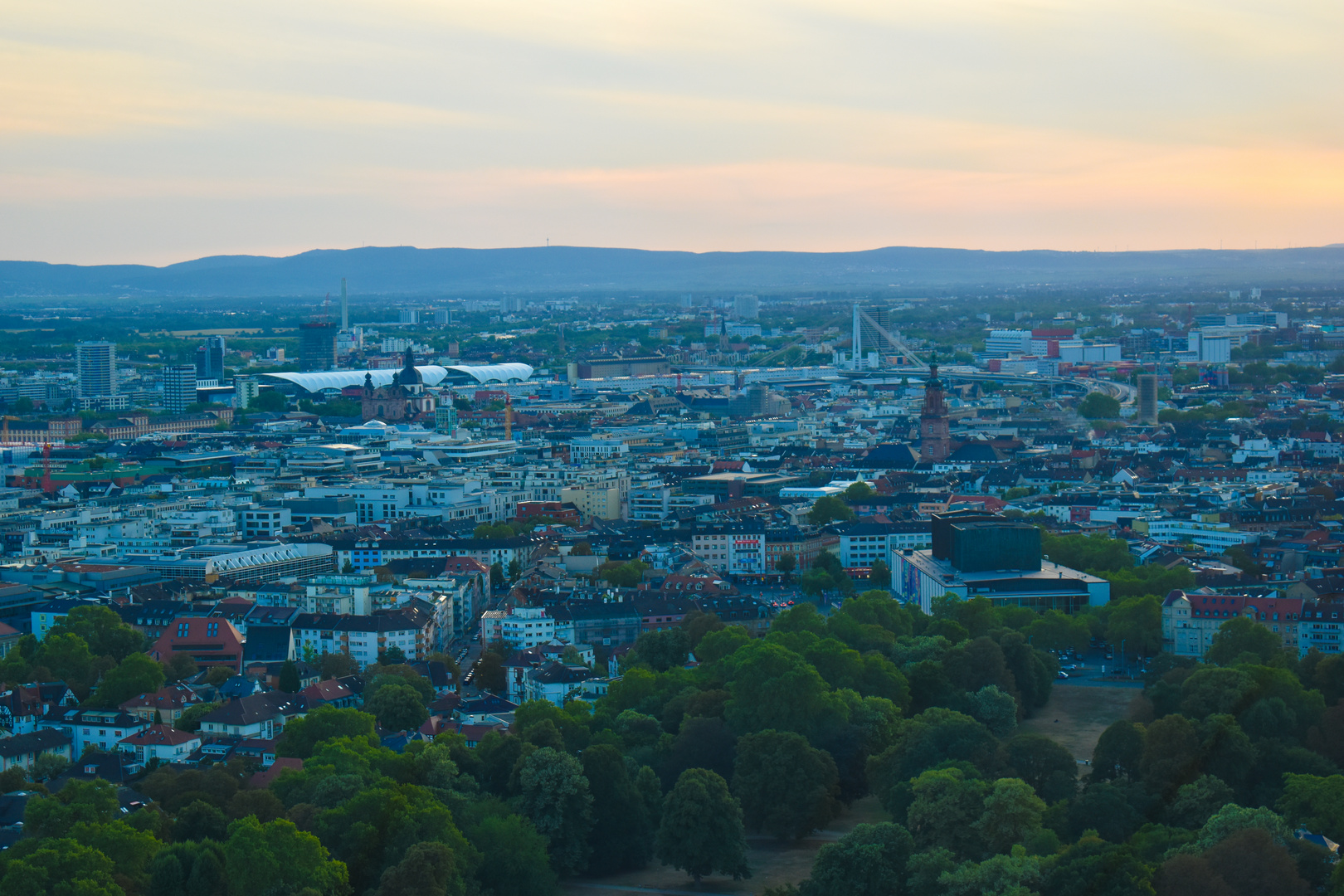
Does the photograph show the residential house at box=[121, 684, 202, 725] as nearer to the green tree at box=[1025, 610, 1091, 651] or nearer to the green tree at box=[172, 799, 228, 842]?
the green tree at box=[172, 799, 228, 842]

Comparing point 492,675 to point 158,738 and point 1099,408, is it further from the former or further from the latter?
point 1099,408

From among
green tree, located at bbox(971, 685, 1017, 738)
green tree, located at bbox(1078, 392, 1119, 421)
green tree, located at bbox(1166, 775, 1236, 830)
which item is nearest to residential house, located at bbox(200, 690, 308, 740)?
green tree, located at bbox(971, 685, 1017, 738)

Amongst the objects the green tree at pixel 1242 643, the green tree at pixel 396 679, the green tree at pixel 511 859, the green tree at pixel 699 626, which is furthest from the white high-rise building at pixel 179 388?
the green tree at pixel 511 859

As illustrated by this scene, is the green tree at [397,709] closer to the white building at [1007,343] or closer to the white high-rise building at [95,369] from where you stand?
the white high-rise building at [95,369]

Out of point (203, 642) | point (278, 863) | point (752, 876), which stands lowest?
point (752, 876)

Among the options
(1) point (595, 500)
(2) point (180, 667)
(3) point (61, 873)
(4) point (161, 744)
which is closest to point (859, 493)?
(1) point (595, 500)
